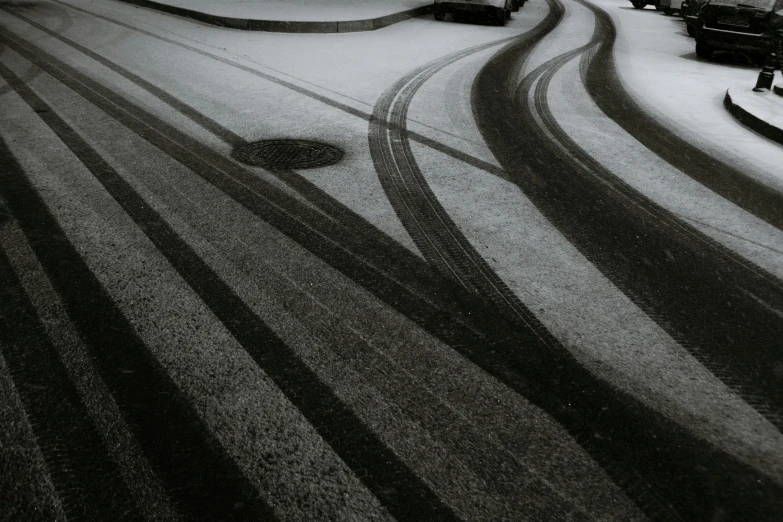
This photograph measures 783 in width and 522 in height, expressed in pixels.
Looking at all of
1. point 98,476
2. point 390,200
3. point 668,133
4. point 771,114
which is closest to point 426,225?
point 390,200

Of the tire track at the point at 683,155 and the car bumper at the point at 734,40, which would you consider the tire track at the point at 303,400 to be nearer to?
the tire track at the point at 683,155

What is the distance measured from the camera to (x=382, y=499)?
91.5 inches

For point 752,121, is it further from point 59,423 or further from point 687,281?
point 59,423

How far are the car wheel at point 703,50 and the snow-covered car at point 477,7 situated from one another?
231 inches

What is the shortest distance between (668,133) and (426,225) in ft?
14.4

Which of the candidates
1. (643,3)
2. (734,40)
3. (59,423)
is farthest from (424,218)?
(643,3)

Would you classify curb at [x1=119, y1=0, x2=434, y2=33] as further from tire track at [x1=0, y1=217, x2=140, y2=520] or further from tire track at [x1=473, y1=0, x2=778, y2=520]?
tire track at [x1=0, y1=217, x2=140, y2=520]

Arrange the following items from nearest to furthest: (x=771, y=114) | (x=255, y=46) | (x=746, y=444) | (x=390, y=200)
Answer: (x=746, y=444) < (x=390, y=200) < (x=771, y=114) < (x=255, y=46)

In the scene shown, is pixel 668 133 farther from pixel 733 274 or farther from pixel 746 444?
pixel 746 444

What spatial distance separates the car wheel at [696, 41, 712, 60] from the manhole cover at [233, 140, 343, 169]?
10.0 metres

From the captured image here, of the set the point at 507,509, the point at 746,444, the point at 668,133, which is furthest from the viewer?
the point at 668,133

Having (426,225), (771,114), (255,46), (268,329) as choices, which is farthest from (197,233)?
(255,46)

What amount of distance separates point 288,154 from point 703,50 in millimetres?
10707

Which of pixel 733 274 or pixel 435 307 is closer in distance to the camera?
pixel 435 307
